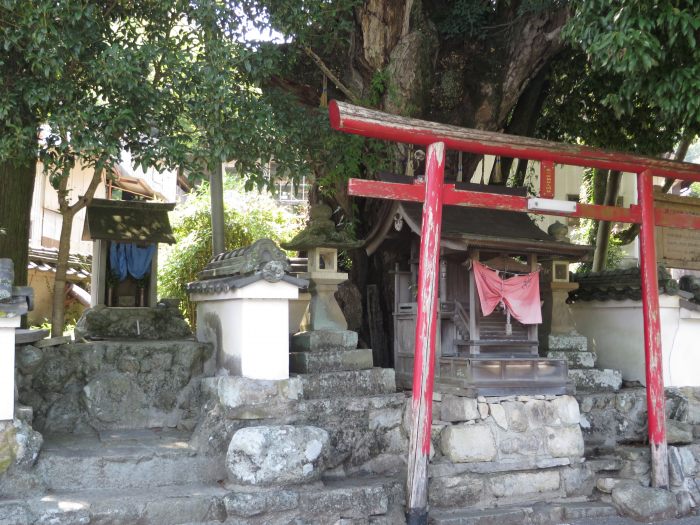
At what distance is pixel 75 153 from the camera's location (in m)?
8.34

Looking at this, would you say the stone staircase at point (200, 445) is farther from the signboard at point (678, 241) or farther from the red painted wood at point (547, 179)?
the signboard at point (678, 241)

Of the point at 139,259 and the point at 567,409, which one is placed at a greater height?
the point at 139,259

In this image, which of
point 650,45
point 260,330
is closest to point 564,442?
point 260,330

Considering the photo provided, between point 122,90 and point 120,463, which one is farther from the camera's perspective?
point 122,90

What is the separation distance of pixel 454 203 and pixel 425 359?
192 cm

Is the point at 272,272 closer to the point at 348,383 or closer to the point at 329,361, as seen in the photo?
the point at 329,361

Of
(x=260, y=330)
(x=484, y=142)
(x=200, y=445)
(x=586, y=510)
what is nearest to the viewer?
(x=200, y=445)

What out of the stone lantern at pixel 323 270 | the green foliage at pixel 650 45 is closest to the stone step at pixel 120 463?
the stone lantern at pixel 323 270

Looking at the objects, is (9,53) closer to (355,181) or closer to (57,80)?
(57,80)

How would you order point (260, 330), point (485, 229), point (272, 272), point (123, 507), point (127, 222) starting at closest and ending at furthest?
point (123, 507) < point (272, 272) < point (260, 330) < point (485, 229) < point (127, 222)

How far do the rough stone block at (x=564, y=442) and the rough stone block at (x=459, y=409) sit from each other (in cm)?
109

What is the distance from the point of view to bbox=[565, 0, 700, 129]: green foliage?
7.53 meters

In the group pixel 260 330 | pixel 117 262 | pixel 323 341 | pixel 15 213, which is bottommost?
pixel 323 341

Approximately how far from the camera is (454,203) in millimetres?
8633
